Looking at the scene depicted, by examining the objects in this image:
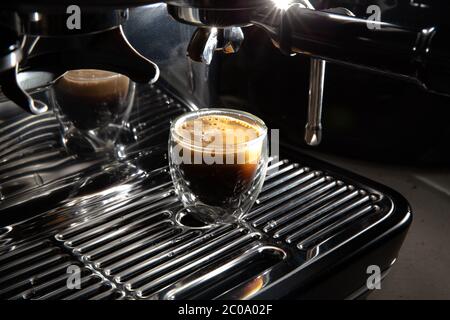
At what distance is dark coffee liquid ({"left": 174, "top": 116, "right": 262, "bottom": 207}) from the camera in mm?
549

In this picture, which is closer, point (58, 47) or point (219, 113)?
point (58, 47)

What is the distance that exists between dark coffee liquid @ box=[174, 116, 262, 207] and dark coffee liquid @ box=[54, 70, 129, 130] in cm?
11

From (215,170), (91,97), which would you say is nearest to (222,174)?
(215,170)

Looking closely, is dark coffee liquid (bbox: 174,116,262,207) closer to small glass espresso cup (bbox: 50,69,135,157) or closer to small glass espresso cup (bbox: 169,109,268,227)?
small glass espresso cup (bbox: 169,109,268,227)

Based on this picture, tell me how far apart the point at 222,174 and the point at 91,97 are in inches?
6.4

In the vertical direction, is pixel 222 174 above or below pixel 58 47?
below

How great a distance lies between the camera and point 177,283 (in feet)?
1.61

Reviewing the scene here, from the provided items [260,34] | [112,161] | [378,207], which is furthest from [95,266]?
[260,34]

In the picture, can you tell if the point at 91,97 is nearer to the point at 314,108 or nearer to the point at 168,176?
the point at 168,176

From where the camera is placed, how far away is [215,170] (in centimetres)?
55

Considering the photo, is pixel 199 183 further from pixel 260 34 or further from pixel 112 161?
pixel 260 34

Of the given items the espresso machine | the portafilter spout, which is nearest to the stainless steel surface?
the espresso machine

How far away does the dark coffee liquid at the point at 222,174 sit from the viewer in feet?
1.80
